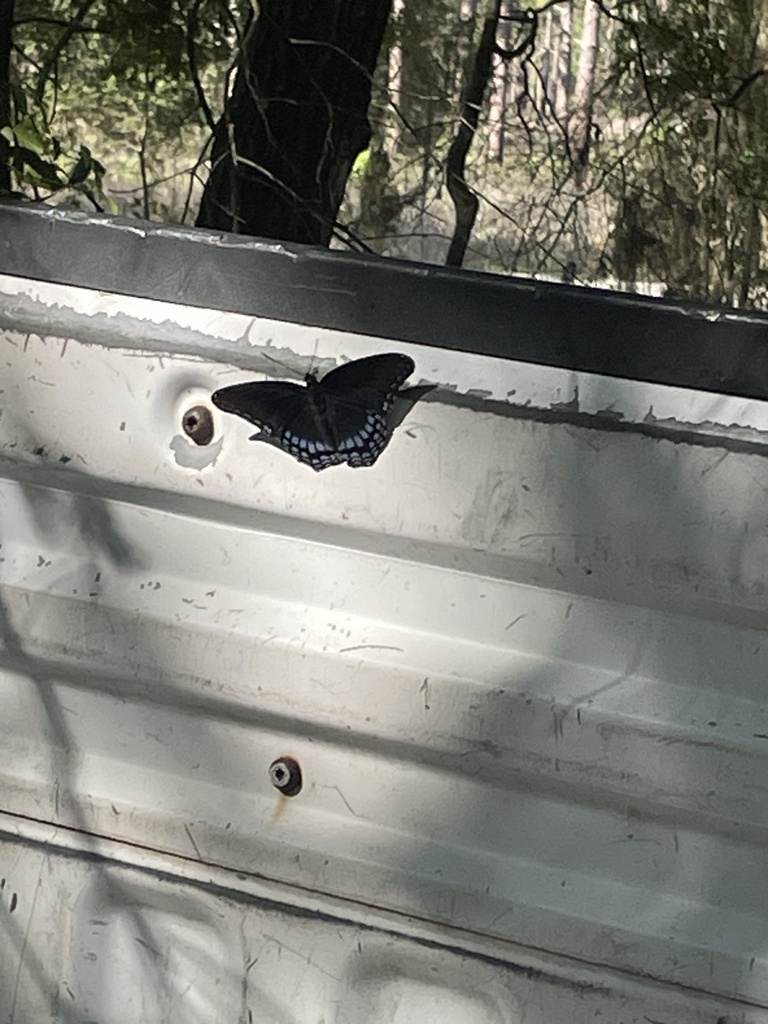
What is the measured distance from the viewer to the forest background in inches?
98.6

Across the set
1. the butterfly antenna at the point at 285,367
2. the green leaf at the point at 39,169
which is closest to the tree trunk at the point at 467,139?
the butterfly antenna at the point at 285,367

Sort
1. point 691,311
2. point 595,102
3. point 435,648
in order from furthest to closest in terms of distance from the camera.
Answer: point 595,102
point 435,648
point 691,311

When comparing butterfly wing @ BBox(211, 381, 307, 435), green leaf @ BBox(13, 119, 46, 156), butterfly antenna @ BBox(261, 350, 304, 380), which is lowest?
butterfly wing @ BBox(211, 381, 307, 435)

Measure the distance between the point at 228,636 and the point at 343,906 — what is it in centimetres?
40

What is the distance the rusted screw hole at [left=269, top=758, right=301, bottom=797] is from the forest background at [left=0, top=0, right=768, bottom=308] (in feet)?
2.99

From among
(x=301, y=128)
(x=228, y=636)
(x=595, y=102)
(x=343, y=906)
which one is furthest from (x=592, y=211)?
(x=343, y=906)

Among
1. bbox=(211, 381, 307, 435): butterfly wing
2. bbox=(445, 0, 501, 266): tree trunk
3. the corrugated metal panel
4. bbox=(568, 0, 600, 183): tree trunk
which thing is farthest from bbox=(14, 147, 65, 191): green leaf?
bbox=(211, 381, 307, 435): butterfly wing

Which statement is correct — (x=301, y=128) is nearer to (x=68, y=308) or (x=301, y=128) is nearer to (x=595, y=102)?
(x=595, y=102)

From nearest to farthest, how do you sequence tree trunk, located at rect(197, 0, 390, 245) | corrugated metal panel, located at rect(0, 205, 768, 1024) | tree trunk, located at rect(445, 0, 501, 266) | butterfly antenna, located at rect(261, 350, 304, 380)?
corrugated metal panel, located at rect(0, 205, 768, 1024) → butterfly antenna, located at rect(261, 350, 304, 380) → tree trunk, located at rect(445, 0, 501, 266) → tree trunk, located at rect(197, 0, 390, 245)

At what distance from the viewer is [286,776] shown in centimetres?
192

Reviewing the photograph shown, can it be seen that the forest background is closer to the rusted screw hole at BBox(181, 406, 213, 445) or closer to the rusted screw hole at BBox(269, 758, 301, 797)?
the rusted screw hole at BBox(181, 406, 213, 445)

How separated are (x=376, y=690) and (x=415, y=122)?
1.43m

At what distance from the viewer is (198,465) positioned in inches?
75.6

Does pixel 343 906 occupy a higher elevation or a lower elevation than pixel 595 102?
lower
